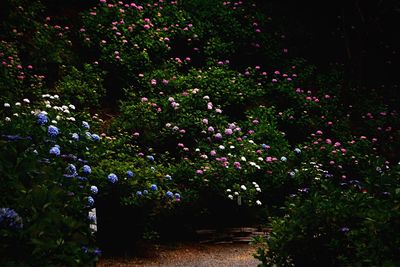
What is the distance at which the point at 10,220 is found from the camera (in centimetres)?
188

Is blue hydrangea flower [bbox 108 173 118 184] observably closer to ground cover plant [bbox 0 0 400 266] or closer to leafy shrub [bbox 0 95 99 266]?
ground cover plant [bbox 0 0 400 266]

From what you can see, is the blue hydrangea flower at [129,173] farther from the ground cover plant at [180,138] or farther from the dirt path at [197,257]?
the dirt path at [197,257]

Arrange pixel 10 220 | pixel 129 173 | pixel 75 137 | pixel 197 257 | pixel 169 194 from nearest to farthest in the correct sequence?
1. pixel 10 220
2. pixel 75 137
3. pixel 129 173
4. pixel 169 194
5. pixel 197 257

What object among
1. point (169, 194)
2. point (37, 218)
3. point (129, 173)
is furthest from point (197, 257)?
point (37, 218)

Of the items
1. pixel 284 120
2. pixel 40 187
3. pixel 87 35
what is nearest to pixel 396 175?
pixel 40 187

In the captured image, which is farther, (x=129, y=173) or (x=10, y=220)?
(x=129, y=173)

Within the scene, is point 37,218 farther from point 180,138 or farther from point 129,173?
point 180,138

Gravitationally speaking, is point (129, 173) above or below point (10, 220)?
above

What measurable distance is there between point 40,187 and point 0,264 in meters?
0.49

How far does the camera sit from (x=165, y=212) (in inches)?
210

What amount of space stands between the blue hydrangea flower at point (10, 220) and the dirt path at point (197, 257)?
2.82 metres

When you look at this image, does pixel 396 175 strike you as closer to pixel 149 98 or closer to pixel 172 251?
pixel 172 251

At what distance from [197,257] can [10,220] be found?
3513 mm

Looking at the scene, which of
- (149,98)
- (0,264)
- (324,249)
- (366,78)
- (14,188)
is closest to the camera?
(0,264)
